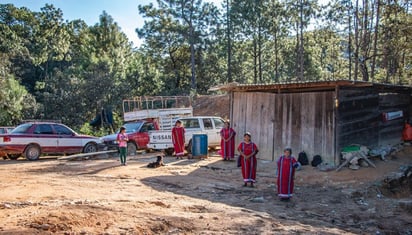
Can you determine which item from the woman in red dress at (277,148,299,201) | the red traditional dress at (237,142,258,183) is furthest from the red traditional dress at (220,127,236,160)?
the woman in red dress at (277,148,299,201)

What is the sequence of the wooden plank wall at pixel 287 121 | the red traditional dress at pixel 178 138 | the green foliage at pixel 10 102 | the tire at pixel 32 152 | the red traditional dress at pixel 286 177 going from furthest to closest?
the green foliage at pixel 10 102 → the tire at pixel 32 152 → the red traditional dress at pixel 178 138 → the wooden plank wall at pixel 287 121 → the red traditional dress at pixel 286 177

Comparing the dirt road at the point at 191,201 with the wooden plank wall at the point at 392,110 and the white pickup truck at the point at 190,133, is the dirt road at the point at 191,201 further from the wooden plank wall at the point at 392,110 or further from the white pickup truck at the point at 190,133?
the white pickup truck at the point at 190,133

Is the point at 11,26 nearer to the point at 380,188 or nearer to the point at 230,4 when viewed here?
the point at 230,4

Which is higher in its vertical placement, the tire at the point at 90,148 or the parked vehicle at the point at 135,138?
the parked vehicle at the point at 135,138

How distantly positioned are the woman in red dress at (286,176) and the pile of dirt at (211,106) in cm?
2133

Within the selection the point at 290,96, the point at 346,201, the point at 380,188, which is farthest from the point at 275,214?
the point at 290,96

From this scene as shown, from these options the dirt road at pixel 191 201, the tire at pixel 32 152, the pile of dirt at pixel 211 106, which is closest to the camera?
the dirt road at pixel 191 201

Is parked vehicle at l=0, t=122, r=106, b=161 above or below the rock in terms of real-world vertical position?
above

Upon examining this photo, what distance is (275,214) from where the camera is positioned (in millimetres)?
7855

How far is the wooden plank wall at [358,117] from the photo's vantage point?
12961mm

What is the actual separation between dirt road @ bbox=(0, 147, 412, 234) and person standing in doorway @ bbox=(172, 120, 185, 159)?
1.77 metres

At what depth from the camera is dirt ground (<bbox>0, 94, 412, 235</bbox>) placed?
20.4ft

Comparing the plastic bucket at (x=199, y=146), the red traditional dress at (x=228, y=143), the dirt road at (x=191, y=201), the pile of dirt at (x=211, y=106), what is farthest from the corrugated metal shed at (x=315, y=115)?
the pile of dirt at (x=211, y=106)

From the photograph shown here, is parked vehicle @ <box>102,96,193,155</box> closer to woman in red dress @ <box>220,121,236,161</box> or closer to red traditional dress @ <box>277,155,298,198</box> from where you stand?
woman in red dress @ <box>220,121,236,161</box>
